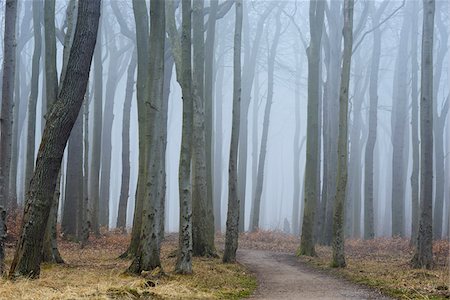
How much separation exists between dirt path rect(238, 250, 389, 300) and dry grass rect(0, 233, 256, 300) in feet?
1.32

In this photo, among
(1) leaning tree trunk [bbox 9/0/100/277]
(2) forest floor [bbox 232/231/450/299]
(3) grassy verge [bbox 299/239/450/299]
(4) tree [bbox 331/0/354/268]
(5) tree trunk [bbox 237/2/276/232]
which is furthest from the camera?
(5) tree trunk [bbox 237/2/276/232]

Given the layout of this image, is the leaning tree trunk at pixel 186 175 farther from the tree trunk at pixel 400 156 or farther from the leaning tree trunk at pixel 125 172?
the tree trunk at pixel 400 156

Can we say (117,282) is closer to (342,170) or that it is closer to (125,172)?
(342,170)

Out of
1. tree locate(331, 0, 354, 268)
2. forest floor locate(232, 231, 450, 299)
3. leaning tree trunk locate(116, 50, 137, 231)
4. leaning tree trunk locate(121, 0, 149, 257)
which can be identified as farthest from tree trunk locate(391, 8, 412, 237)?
leaning tree trunk locate(121, 0, 149, 257)

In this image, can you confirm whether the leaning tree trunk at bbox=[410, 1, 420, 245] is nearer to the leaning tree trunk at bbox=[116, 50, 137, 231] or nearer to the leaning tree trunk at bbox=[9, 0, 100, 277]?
the leaning tree trunk at bbox=[116, 50, 137, 231]

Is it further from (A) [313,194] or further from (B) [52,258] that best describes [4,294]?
(A) [313,194]

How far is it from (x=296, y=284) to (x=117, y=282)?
395 centimetres

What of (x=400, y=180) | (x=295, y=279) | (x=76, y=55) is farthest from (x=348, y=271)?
(x=400, y=180)

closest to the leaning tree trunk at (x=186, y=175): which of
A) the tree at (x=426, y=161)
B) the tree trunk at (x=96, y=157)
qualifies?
the tree at (x=426, y=161)

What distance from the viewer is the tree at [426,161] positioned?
14.1 meters

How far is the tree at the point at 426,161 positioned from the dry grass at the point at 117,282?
4.43m

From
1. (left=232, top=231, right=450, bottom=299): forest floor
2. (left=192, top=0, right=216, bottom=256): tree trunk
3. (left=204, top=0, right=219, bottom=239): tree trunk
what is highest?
(left=204, top=0, right=219, bottom=239): tree trunk

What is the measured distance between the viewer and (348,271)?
13609mm

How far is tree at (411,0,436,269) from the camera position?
1413 centimetres
